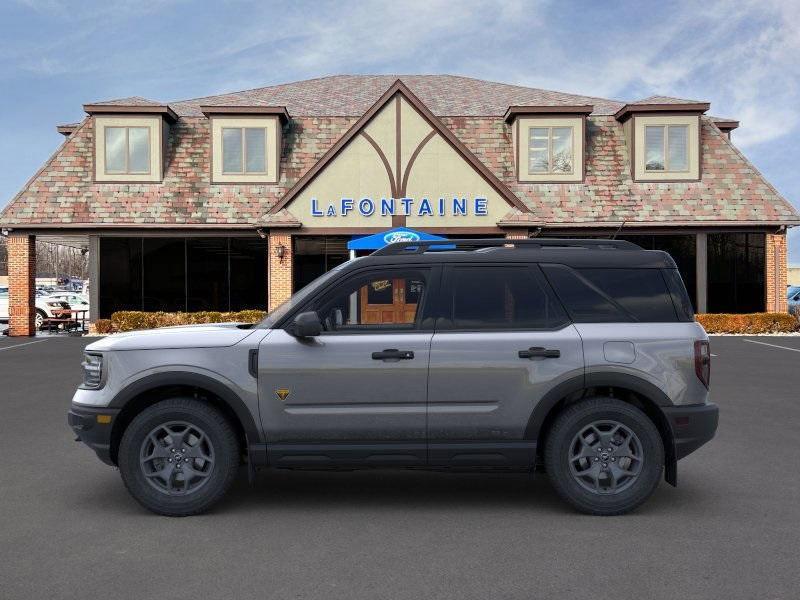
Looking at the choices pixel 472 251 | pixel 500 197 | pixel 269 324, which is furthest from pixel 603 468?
pixel 500 197

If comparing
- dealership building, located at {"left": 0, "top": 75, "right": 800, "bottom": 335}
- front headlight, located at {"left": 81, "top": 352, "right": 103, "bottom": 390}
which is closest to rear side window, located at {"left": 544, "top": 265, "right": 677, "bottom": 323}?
front headlight, located at {"left": 81, "top": 352, "right": 103, "bottom": 390}

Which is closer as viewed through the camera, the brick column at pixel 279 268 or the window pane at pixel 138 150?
the brick column at pixel 279 268

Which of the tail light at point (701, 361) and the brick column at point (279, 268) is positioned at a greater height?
the brick column at point (279, 268)

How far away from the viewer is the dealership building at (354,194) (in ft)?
80.0

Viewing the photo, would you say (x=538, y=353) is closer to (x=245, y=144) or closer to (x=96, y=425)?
(x=96, y=425)

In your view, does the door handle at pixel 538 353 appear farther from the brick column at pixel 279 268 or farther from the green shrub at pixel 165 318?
A: the green shrub at pixel 165 318

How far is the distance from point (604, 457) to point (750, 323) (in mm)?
21908

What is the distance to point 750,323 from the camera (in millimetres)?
25547

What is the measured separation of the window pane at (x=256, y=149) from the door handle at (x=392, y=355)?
21072mm

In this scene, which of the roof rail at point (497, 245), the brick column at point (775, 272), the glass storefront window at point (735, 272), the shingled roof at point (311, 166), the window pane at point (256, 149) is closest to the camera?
the roof rail at point (497, 245)

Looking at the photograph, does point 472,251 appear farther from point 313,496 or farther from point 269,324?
point 313,496

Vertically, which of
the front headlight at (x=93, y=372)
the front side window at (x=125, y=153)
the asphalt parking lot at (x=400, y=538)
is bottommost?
the asphalt parking lot at (x=400, y=538)

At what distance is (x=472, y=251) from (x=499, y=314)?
544 mm

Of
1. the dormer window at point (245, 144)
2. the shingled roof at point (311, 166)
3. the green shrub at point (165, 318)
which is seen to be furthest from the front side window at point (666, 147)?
the green shrub at point (165, 318)
